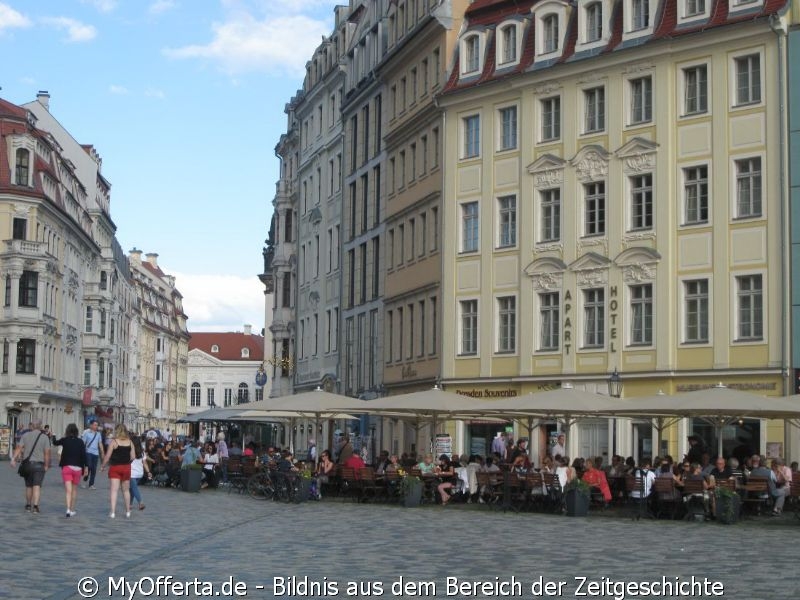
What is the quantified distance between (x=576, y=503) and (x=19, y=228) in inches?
2490

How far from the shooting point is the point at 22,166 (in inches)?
3403

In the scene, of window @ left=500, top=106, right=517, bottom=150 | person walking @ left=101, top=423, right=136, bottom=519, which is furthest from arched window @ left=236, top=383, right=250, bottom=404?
person walking @ left=101, top=423, right=136, bottom=519

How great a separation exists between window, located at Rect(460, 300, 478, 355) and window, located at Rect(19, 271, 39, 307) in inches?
1767

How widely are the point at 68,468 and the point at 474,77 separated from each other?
2631cm

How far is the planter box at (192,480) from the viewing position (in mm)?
38969

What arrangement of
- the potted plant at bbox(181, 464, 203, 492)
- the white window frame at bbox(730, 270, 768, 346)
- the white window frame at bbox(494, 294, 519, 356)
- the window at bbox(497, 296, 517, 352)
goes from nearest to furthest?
the potted plant at bbox(181, 464, 203, 492) → the white window frame at bbox(730, 270, 768, 346) → the white window frame at bbox(494, 294, 519, 356) → the window at bbox(497, 296, 517, 352)

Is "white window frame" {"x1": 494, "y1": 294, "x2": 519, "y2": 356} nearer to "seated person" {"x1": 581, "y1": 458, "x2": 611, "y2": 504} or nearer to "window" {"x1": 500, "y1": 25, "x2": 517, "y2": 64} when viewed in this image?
"window" {"x1": 500, "y1": 25, "x2": 517, "y2": 64}

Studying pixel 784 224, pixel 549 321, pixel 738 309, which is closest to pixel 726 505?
pixel 738 309

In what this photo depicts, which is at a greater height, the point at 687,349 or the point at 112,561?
the point at 687,349

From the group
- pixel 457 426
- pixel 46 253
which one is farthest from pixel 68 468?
pixel 46 253

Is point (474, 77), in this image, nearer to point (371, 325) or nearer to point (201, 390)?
point (371, 325)

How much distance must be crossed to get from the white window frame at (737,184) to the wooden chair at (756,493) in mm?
11831

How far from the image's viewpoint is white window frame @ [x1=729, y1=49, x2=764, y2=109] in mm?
39938

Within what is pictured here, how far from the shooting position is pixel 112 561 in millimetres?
17672
